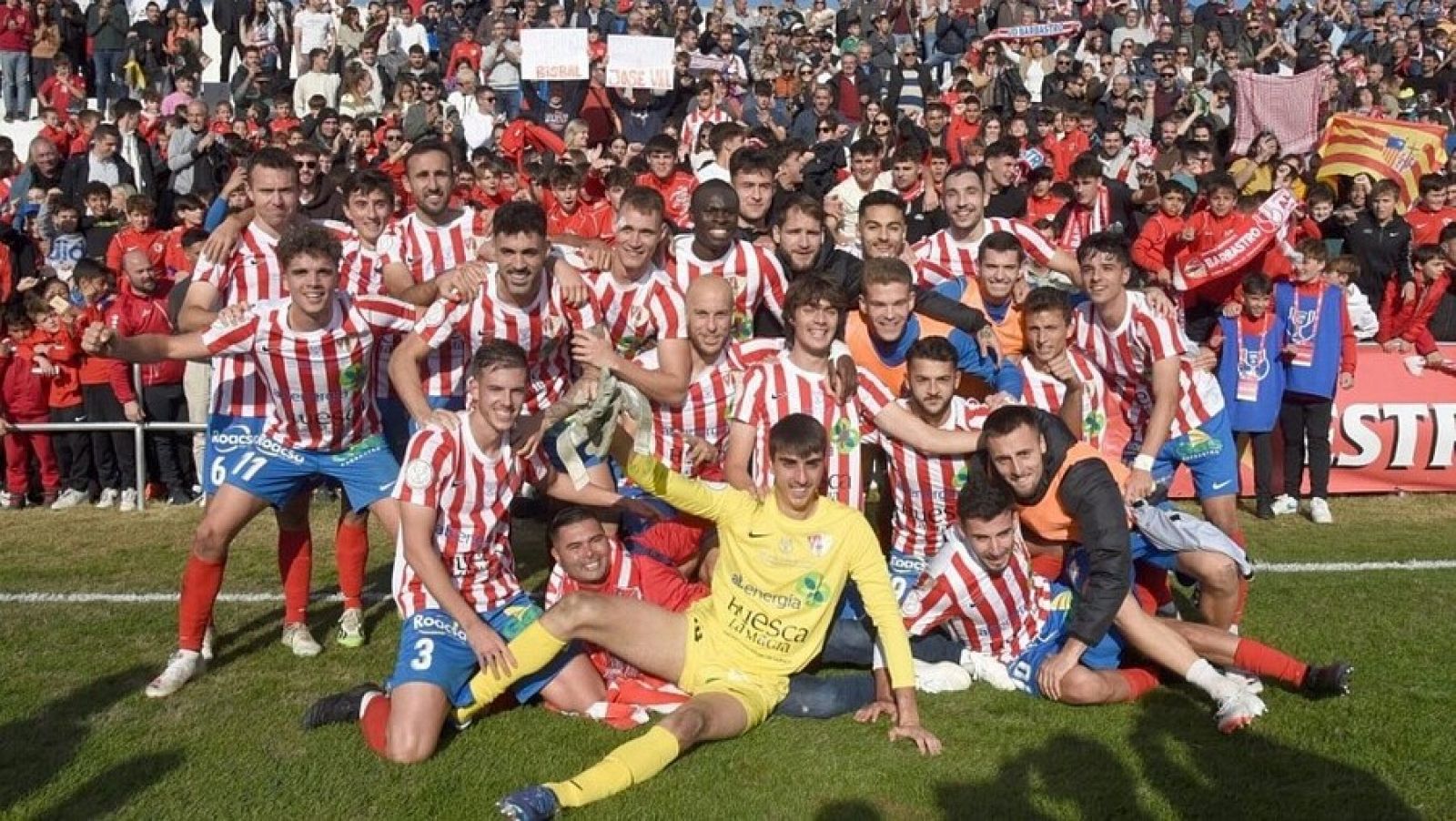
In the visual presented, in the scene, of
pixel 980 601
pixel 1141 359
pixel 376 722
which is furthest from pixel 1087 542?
pixel 376 722

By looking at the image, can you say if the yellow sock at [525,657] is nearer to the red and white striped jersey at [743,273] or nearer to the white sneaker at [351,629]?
the white sneaker at [351,629]

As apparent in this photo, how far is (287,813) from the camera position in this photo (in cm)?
436

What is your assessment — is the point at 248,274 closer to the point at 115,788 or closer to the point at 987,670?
the point at 115,788

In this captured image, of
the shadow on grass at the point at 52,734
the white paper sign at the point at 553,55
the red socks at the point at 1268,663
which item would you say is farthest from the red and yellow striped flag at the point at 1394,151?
the shadow on grass at the point at 52,734

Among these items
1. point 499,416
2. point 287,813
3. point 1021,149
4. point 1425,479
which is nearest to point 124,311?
point 499,416

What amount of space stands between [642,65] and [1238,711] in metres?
12.2

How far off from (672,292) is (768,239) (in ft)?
3.26

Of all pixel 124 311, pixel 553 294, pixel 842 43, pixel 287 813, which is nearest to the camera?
pixel 287 813

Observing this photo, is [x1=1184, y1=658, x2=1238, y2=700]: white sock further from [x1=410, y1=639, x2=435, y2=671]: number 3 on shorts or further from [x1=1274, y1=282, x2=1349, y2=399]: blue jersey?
[x1=1274, y1=282, x2=1349, y2=399]: blue jersey

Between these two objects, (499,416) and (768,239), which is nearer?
(499,416)

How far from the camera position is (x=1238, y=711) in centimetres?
498

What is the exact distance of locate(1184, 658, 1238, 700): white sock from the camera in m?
5.09

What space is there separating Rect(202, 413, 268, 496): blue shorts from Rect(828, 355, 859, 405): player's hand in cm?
279

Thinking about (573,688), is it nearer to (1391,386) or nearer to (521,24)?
(1391,386)
